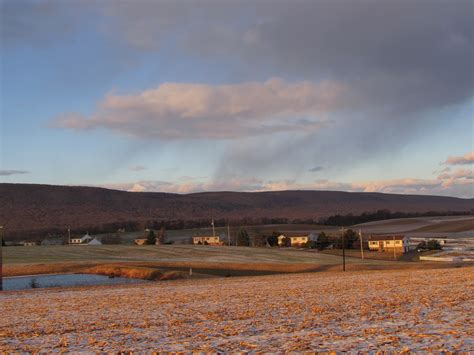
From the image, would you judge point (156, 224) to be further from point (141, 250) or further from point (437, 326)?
point (437, 326)

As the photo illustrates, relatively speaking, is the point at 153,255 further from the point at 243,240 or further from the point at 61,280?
the point at 243,240

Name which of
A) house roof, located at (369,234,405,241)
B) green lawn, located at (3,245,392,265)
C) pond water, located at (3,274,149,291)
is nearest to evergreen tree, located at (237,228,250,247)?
house roof, located at (369,234,405,241)

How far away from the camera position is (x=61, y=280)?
55.1 meters

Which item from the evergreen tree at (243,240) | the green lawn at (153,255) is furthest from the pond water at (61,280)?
the evergreen tree at (243,240)

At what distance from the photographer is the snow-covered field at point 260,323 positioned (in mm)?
13438

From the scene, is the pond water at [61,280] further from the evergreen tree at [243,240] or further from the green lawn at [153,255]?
the evergreen tree at [243,240]

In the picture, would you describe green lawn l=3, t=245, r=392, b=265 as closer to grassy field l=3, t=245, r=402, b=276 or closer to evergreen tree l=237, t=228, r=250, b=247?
grassy field l=3, t=245, r=402, b=276

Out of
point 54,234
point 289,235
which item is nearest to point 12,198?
point 54,234

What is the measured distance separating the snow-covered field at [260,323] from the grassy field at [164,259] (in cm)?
3935

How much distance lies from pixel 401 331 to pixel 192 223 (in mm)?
176346

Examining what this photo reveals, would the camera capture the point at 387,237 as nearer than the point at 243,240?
Yes

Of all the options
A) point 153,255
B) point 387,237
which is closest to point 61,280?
point 153,255

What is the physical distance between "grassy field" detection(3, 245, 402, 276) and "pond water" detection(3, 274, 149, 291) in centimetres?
323

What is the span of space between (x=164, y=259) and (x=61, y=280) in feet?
68.7
